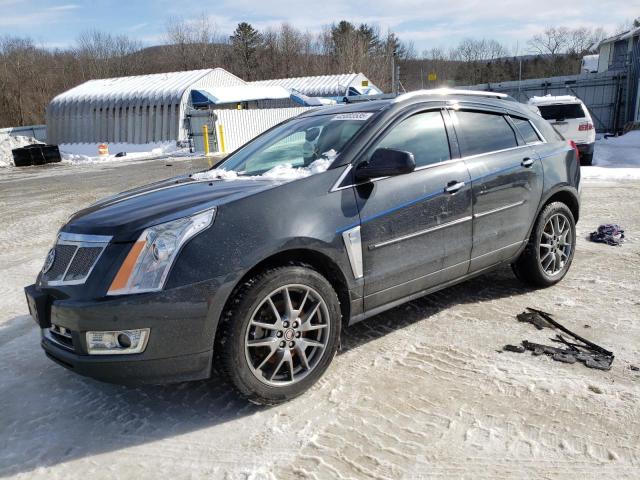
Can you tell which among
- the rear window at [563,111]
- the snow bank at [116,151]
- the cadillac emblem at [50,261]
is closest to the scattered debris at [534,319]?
the cadillac emblem at [50,261]

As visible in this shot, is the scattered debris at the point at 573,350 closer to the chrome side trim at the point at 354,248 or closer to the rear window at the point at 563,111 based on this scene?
the chrome side trim at the point at 354,248

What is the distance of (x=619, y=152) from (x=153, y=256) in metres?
17.8

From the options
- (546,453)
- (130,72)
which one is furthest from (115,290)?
(130,72)

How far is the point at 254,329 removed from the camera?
285cm

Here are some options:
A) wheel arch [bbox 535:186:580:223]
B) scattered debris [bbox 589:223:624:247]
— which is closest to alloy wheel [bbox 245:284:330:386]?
wheel arch [bbox 535:186:580:223]

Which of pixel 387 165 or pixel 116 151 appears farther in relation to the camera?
pixel 116 151

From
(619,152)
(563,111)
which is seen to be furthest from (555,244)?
(619,152)

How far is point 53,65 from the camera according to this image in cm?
5081

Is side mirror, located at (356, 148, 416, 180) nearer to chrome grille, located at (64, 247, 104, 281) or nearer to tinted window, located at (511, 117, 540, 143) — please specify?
chrome grille, located at (64, 247, 104, 281)

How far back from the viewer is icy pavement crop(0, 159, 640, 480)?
246 centimetres

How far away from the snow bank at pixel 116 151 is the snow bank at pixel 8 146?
1.98m

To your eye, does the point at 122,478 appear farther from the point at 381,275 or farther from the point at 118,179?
the point at 118,179

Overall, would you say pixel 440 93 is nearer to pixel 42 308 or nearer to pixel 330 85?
pixel 42 308

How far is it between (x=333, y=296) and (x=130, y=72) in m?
60.8
